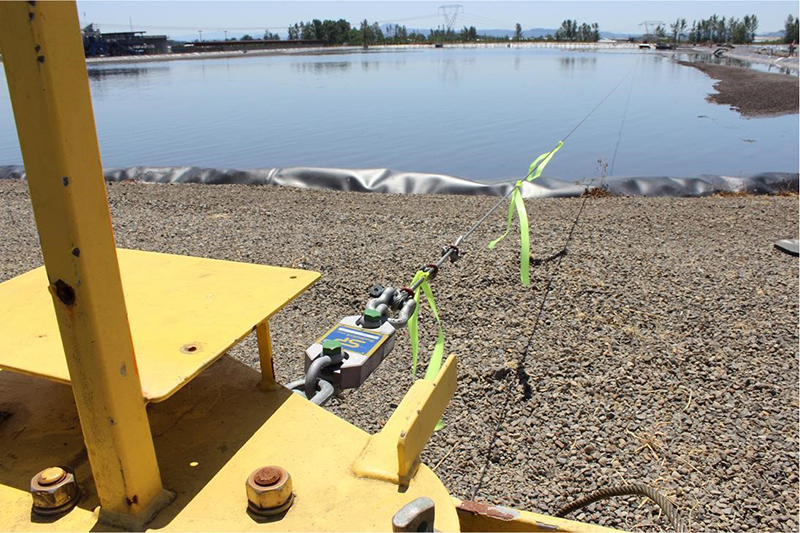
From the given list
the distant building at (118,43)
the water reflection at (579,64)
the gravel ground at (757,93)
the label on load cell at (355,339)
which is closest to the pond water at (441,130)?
the gravel ground at (757,93)

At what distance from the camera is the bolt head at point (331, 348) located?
134 centimetres

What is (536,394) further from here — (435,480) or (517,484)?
(435,480)

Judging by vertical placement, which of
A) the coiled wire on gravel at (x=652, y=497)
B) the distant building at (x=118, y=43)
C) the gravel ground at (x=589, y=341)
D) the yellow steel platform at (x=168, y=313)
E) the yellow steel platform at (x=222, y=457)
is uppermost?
the distant building at (x=118, y=43)

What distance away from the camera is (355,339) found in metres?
1.46

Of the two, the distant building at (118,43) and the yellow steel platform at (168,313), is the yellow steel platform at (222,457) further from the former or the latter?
the distant building at (118,43)

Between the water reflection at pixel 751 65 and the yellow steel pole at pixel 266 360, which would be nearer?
the yellow steel pole at pixel 266 360

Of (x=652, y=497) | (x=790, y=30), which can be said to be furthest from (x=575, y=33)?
(x=652, y=497)

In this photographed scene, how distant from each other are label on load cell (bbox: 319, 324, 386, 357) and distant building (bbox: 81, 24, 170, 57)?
5576 centimetres

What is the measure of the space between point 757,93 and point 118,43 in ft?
179

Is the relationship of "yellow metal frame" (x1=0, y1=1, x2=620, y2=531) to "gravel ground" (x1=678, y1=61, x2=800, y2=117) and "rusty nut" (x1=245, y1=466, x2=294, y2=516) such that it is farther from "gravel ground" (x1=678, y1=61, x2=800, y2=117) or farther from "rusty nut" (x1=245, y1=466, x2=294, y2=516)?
"gravel ground" (x1=678, y1=61, x2=800, y2=117)

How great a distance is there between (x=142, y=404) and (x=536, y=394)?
2.51 m

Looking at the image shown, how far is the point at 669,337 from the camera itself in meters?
3.54

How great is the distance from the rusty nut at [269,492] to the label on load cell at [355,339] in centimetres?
45

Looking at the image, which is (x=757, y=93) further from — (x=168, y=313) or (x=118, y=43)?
Result: (x=118, y=43)
